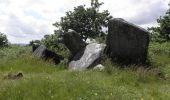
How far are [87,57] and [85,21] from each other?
18160 mm

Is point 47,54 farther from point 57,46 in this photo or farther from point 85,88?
point 85,88

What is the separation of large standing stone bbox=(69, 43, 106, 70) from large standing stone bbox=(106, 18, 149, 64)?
56 centimetres

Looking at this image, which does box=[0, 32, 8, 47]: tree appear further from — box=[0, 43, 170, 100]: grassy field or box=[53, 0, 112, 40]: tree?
box=[0, 43, 170, 100]: grassy field

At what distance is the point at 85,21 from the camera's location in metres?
38.6

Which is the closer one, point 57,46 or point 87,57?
point 87,57

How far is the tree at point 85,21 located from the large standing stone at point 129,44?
1676cm

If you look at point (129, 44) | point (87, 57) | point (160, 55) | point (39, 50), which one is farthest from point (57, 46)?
point (129, 44)

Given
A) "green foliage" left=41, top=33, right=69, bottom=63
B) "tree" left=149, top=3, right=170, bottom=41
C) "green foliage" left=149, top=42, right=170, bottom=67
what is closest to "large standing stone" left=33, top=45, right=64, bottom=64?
"green foliage" left=41, top=33, right=69, bottom=63

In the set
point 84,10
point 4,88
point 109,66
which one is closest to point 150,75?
point 109,66

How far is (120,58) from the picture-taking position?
20844mm

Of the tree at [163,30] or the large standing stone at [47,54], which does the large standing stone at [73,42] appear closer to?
the large standing stone at [47,54]

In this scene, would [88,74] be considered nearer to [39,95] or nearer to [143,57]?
[39,95]

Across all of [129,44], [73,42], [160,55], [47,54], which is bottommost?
[160,55]

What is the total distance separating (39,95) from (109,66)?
6013 mm
